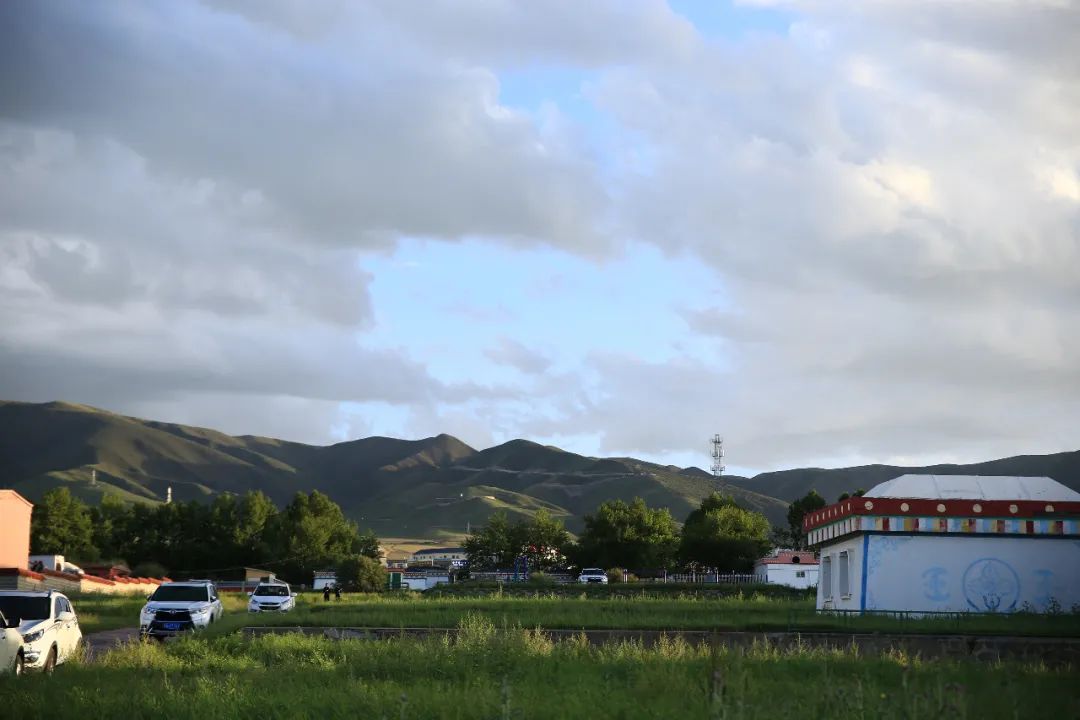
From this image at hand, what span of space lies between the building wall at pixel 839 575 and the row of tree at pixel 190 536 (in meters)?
81.1

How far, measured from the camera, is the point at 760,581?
89062 millimetres

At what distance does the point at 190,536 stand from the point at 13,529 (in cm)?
5678

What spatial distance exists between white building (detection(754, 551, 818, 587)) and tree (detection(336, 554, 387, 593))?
97.6ft

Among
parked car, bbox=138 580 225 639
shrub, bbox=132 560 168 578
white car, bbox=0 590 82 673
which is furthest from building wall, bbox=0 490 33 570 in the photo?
white car, bbox=0 590 82 673

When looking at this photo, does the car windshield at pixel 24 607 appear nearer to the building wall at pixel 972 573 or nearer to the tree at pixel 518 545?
the building wall at pixel 972 573

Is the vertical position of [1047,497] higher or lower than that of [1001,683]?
higher

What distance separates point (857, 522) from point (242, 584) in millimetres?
74380

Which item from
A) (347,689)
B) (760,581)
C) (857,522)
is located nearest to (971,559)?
(857,522)

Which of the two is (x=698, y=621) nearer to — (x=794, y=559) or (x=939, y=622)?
(x=939, y=622)

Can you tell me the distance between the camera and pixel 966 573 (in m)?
40.1

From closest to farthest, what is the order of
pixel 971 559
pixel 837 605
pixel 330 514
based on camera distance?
pixel 971 559
pixel 837 605
pixel 330 514

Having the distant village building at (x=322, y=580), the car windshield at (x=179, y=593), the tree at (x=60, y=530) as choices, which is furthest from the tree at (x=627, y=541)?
the car windshield at (x=179, y=593)

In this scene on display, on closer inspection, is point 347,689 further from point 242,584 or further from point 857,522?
point 242,584

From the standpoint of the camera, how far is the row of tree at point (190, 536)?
122 meters
